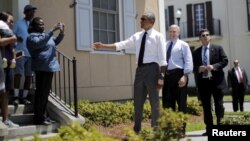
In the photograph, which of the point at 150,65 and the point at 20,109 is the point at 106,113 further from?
the point at 150,65

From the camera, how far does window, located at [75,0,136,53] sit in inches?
461

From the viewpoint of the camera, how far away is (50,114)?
9094 millimetres

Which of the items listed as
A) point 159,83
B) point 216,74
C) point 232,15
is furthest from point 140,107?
point 232,15

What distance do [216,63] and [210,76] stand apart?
27 cm

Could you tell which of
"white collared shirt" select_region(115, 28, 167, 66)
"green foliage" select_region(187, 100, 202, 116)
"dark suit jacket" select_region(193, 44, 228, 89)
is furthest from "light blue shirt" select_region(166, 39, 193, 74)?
"green foliage" select_region(187, 100, 202, 116)

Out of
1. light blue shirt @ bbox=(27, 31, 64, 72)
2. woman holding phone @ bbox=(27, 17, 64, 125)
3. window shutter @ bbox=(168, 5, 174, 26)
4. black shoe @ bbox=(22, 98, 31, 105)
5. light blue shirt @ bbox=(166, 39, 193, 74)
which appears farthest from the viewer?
window shutter @ bbox=(168, 5, 174, 26)

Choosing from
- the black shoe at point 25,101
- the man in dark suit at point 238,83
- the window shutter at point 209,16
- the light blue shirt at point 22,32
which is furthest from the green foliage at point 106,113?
the window shutter at point 209,16

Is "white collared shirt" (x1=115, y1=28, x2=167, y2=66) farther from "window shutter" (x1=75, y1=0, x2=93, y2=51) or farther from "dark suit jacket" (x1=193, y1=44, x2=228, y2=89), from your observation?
"window shutter" (x1=75, y1=0, x2=93, y2=51)

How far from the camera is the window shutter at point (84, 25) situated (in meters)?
11.6

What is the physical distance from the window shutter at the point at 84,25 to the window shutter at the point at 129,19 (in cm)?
144

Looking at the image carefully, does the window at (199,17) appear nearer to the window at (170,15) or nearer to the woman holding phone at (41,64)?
the window at (170,15)

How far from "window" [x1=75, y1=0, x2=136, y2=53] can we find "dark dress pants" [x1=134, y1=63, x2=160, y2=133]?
4707 mm

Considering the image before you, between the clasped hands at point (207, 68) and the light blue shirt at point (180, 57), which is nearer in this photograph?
the light blue shirt at point (180, 57)

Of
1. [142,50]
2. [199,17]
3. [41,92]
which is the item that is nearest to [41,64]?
[41,92]
